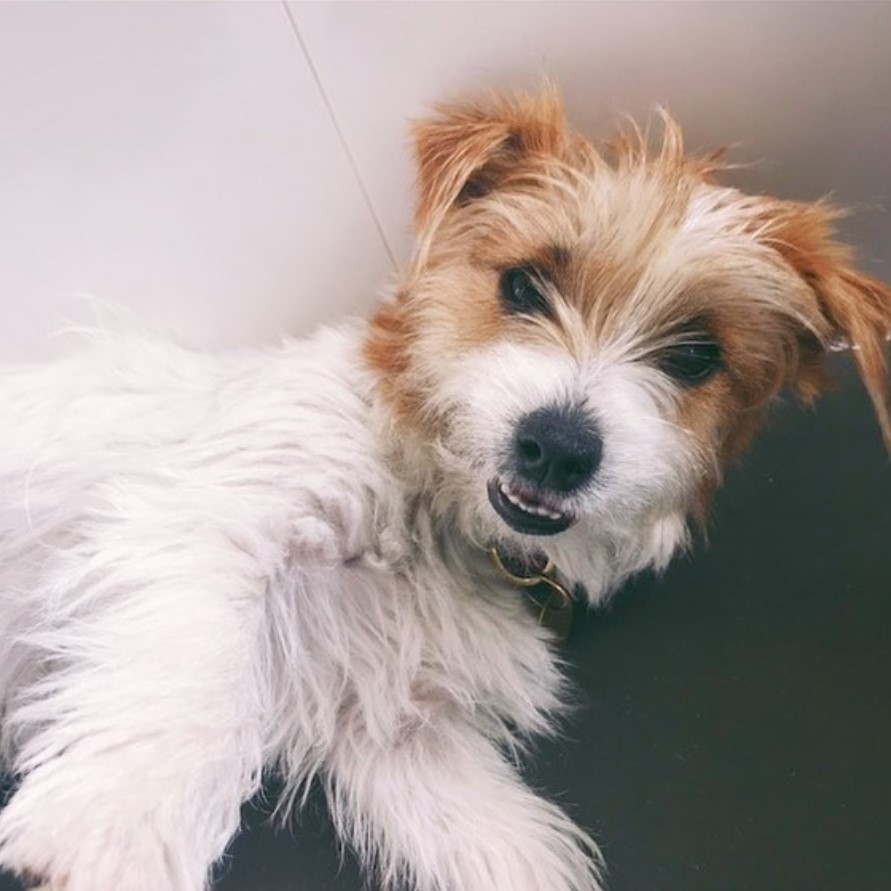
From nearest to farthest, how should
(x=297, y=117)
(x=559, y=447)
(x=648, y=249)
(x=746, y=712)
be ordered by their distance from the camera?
1. (x=559, y=447)
2. (x=648, y=249)
3. (x=746, y=712)
4. (x=297, y=117)

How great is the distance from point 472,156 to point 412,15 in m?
0.26

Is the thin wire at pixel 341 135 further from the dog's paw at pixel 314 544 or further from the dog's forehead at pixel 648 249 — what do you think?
the dog's paw at pixel 314 544

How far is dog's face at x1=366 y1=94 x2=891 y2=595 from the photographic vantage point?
1.23 meters

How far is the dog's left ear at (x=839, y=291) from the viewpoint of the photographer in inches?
50.7

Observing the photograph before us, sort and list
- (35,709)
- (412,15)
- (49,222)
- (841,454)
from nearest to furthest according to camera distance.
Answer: (35,709), (412,15), (49,222), (841,454)

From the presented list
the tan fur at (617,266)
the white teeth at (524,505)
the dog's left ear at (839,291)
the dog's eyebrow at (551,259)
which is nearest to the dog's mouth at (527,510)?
the white teeth at (524,505)

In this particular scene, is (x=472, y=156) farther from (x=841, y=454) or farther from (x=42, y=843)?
(x=42, y=843)

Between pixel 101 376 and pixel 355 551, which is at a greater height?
pixel 101 376

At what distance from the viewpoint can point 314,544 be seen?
1318 millimetres

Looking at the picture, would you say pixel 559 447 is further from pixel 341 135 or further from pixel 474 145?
pixel 341 135

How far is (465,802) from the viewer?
1345 mm

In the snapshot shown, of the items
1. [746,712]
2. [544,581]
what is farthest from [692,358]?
[746,712]

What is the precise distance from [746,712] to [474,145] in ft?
2.72

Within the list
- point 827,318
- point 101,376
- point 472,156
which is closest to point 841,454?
point 827,318
